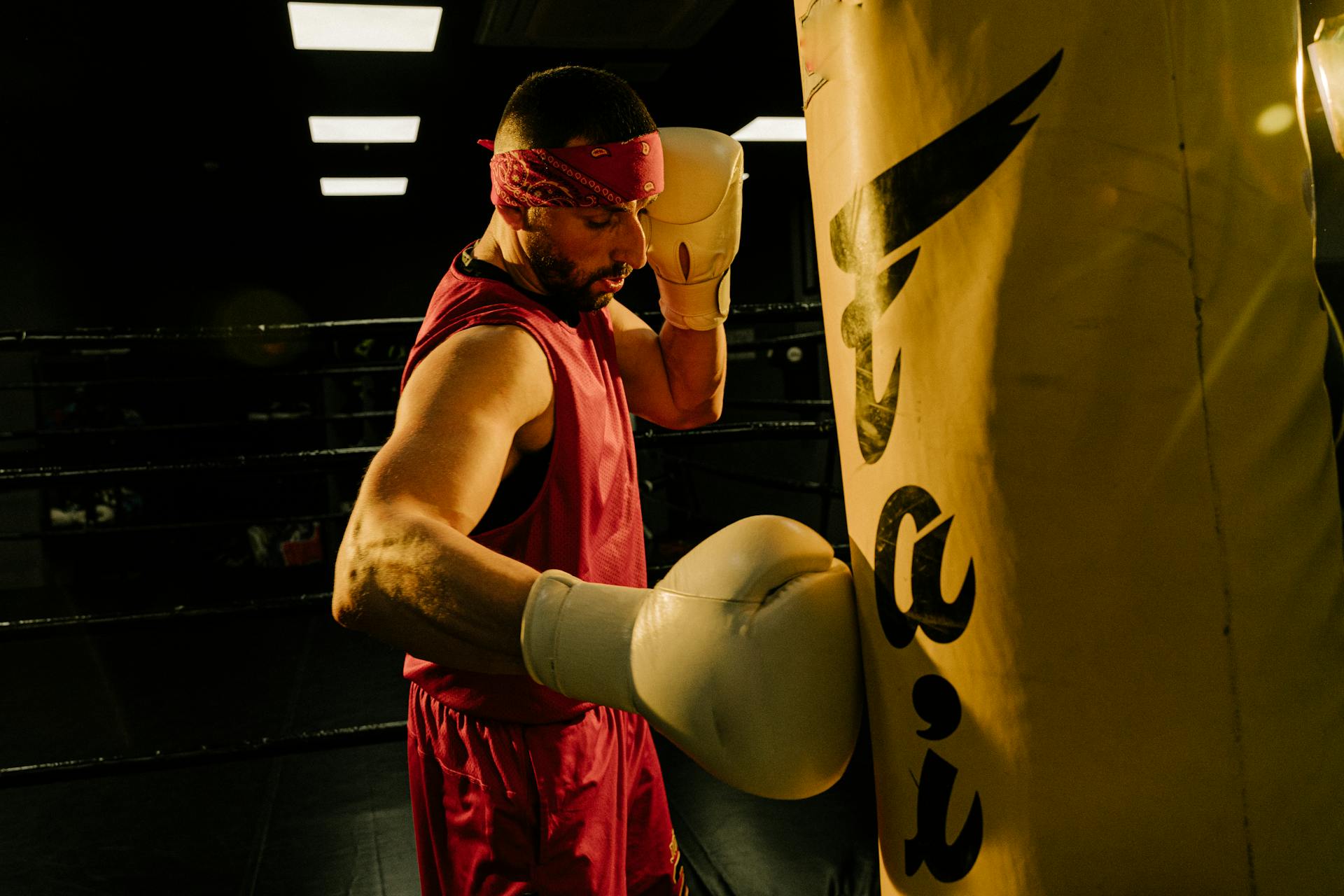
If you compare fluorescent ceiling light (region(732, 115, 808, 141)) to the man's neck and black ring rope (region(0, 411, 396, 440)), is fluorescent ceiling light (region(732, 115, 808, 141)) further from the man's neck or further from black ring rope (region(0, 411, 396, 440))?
the man's neck

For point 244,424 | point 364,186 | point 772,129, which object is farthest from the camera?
point 364,186

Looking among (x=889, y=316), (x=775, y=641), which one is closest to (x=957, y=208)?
(x=889, y=316)

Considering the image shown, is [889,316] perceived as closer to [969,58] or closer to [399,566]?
[969,58]

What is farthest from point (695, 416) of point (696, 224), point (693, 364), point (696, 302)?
point (696, 224)

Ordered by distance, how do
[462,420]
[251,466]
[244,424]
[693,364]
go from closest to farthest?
[462,420] → [693,364] → [251,466] → [244,424]

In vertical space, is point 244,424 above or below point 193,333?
below

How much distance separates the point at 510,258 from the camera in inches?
48.5

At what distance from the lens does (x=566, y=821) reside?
1.14m

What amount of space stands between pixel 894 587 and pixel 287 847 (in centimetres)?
247

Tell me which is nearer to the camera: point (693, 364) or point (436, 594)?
point (436, 594)

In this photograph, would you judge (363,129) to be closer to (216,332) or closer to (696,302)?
(216,332)

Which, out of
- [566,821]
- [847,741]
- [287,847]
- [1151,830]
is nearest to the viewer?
[1151,830]

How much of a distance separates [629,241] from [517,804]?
770mm

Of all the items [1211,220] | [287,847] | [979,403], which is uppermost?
[1211,220]
